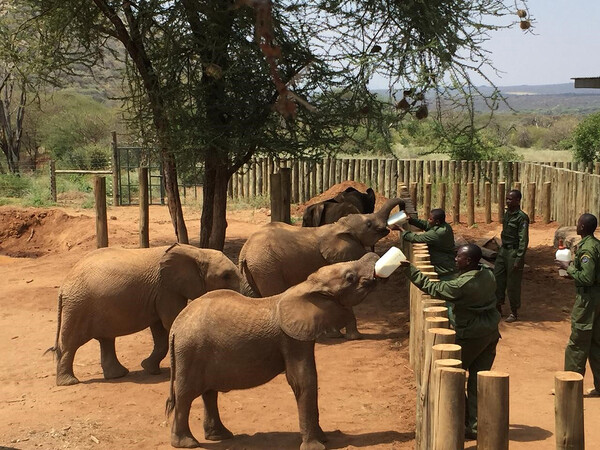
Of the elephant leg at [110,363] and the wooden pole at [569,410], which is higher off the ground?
the wooden pole at [569,410]

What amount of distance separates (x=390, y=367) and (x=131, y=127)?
26.3 ft

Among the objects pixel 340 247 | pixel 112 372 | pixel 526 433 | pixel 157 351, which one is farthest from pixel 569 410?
pixel 340 247

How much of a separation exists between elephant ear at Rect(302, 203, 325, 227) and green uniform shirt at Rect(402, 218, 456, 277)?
3304 millimetres

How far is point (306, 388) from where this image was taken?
6.41m

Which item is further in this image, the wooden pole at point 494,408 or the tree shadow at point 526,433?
the tree shadow at point 526,433

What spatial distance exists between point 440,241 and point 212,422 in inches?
152

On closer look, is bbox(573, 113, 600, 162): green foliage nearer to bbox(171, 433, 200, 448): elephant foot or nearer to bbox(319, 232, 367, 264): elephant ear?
bbox(319, 232, 367, 264): elephant ear

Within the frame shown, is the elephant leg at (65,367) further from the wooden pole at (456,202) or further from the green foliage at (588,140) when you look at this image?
the green foliage at (588,140)

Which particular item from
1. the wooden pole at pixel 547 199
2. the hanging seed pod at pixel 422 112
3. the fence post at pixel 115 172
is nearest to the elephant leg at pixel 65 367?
the hanging seed pod at pixel 422 112

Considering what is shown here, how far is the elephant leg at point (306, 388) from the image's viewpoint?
21.0 feet

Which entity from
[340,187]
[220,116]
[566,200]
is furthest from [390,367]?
[340,187]

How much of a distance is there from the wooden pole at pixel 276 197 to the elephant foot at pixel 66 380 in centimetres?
542

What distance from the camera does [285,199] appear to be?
45.0 ft

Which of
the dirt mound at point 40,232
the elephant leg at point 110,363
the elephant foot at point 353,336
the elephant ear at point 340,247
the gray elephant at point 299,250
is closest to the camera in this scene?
the elephant leg at point 110,363
